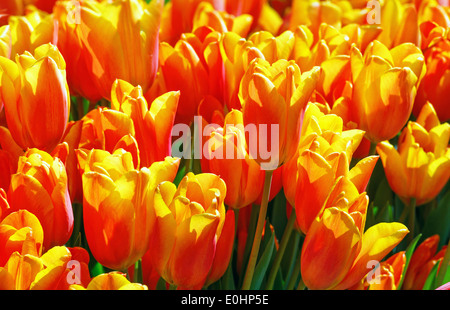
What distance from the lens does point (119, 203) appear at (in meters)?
0.47

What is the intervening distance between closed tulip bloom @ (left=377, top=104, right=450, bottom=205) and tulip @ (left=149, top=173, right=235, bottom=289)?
26 cm

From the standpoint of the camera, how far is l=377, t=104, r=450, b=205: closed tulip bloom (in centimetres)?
67

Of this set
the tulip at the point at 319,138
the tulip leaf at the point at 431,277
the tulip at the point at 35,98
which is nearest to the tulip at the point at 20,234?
the tulip at the point at 35,98

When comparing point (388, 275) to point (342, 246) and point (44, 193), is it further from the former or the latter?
point (44, 193)

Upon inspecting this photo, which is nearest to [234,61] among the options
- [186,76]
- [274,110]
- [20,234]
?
[186,76]

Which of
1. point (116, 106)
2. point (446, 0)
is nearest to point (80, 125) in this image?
point (116, 106)

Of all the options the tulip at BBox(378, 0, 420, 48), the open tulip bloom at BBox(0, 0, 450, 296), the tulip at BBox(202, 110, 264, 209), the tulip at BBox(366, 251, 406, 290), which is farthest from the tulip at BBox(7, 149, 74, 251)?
the tulip at BBox(378, 0, 420, 48)

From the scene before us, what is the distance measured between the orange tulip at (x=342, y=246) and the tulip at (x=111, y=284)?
136mm

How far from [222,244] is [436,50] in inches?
15.0

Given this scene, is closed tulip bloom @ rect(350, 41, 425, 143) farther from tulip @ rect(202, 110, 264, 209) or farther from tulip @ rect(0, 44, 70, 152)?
tulip @ rect(0, 44, 70, 152)

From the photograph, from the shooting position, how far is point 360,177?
0.53m

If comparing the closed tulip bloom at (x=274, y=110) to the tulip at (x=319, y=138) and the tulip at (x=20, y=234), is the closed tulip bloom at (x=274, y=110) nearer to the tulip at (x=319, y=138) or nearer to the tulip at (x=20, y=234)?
the tulip at (x=319, y=138)
